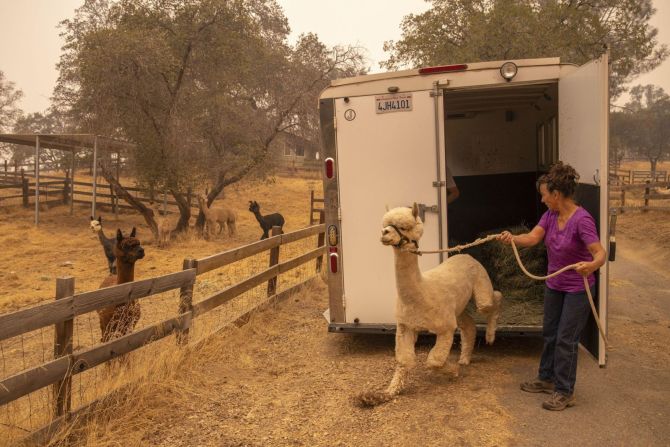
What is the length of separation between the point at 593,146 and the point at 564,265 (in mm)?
1029

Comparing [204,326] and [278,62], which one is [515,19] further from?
[204,326]

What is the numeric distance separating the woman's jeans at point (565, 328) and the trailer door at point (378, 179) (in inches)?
58.3

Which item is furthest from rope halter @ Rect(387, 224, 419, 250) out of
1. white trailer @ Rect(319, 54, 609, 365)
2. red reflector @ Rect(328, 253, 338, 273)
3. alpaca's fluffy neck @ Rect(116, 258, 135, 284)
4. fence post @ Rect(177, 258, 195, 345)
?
alpaca's fluffy neck @ Rect(116, 258, 135, 284)

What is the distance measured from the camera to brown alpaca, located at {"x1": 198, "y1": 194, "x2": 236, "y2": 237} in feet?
58.8

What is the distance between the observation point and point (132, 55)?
635 inches

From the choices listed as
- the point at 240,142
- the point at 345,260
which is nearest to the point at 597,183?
the point at 345,260

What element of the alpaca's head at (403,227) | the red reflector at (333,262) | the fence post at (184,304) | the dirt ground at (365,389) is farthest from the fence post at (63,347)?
the red reflector at (333,262)

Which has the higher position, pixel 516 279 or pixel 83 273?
pixel 516 279

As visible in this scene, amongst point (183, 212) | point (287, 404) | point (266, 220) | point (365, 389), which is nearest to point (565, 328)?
point (365, 389)

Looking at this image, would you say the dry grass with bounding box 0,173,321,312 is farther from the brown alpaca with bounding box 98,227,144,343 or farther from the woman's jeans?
the woman's jeans

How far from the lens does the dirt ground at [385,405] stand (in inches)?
160

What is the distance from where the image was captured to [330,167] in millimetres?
5941

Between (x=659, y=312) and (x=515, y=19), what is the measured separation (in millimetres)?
14079

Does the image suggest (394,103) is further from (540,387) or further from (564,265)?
(540,387)
